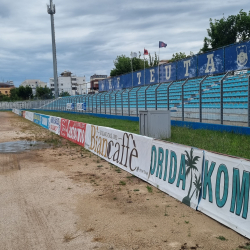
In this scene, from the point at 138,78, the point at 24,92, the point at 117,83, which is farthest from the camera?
the point at 24,92

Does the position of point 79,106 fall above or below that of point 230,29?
below

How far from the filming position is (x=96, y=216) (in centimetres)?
525

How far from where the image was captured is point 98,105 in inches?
1280

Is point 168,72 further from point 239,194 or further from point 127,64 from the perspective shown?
point 127,64

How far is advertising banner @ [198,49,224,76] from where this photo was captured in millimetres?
18688

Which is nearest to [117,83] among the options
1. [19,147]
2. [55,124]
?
[55,124]

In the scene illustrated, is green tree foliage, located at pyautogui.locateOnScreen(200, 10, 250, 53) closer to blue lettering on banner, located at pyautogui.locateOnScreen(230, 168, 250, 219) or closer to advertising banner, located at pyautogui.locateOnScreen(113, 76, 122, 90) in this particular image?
advertising banner, located at pyautogui.locateOnScreen(113, 76, 122, 90)

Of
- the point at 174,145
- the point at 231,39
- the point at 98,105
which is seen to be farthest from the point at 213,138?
the point at 231,39

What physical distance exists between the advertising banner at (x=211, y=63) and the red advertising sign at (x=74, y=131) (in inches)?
380

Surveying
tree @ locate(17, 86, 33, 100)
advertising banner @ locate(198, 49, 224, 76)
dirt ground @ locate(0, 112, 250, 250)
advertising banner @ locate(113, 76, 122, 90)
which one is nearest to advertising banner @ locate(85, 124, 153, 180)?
dirt ground @ locate(0, 112, 250, 250)

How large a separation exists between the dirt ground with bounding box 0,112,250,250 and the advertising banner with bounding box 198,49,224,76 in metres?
12.8

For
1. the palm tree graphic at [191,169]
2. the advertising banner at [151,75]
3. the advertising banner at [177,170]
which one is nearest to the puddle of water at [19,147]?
the advertising banner at [177,170]

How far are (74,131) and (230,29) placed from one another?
3233cm

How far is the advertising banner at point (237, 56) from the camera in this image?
16.6 metres
